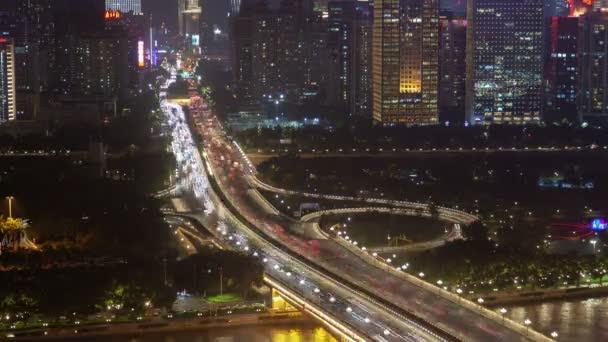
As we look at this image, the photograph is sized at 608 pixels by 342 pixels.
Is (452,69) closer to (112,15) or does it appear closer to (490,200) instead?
(490,200)

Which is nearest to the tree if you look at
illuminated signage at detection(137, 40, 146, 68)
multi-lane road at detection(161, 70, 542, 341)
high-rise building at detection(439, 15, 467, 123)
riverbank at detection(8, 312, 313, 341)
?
multi-lane road at detection(161, 70, 542, 341)

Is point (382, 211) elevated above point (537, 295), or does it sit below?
above

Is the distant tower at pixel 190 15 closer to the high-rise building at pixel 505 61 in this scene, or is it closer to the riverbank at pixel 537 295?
the high-rise building at pixel 505 61

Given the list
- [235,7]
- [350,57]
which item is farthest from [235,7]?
[350,57]

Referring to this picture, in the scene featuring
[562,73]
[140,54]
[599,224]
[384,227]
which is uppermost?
[140,54]

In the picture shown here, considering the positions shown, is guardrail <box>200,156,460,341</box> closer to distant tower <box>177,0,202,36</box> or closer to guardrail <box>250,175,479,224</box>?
guardrail <box>250,175,479,224</box>

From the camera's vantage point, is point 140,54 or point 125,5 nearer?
point 140,54

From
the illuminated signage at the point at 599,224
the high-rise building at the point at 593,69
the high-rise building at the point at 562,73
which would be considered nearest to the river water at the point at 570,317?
Answer: the illuminated signage at the point at 599,224
